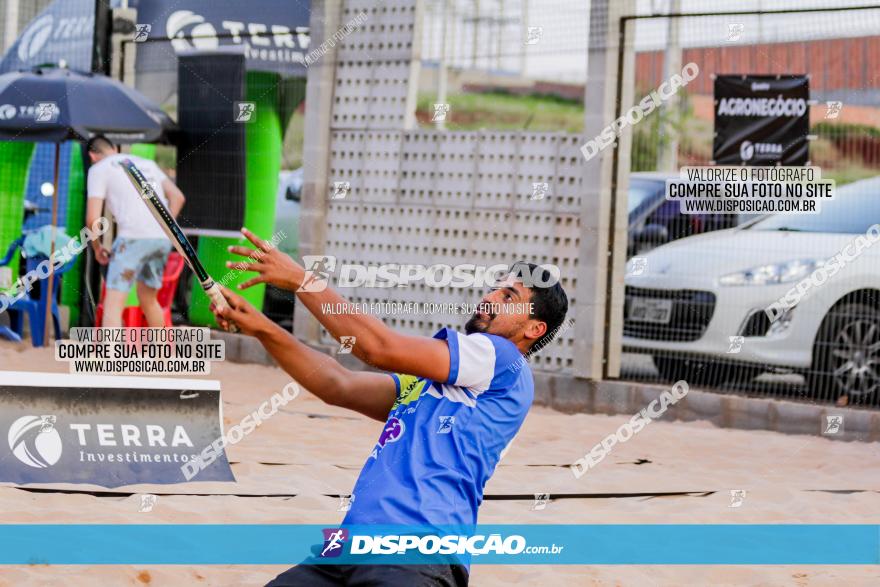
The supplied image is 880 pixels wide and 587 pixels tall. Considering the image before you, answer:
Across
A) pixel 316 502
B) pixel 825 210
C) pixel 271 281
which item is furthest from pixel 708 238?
pixel 271 281

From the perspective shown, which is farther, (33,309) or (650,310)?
(33,309)

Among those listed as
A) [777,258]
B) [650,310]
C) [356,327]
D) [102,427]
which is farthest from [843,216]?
[356,327]

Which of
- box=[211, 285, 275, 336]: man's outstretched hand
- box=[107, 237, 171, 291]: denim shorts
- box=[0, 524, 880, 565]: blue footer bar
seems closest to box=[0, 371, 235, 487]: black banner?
box=[0, 524, 880, 565]: blue footer bar

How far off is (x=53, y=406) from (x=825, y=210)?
5.74 m

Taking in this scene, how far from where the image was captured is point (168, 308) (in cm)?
1194

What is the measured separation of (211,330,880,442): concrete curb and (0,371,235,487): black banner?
4.34m

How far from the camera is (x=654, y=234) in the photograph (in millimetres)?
10430

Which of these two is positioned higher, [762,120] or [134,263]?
[762,120]

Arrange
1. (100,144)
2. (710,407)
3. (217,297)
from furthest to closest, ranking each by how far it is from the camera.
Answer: (100,144)
(710,407)
(217,297)

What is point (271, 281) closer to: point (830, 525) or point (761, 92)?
point (830, 525)

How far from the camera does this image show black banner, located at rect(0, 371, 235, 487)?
6.38 metres

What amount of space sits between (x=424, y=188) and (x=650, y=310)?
2.37m

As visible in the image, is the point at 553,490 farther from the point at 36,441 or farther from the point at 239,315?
the point at 239,315

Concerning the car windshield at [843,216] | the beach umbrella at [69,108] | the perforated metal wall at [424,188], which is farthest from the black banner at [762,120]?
the beach umbrella at [69,108]
